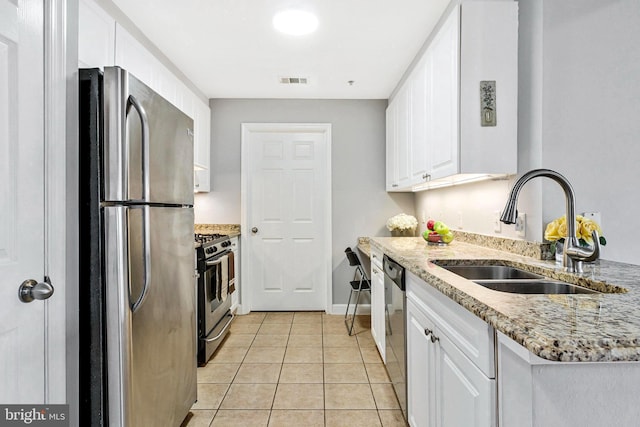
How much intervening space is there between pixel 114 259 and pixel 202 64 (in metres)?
2.27

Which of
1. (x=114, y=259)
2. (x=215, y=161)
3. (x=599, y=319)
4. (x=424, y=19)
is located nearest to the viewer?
(x=599, y=319)

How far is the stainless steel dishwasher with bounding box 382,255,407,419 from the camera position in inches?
72.1

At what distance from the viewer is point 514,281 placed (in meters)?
1.37

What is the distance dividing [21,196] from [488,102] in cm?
207

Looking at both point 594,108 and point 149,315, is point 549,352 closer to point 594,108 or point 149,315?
point 149,315

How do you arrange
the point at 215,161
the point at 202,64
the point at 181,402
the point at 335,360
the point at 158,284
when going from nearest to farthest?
the point at 158,284
the point at 181,402
the point at 335,360
the point at 202,64
the point at 215,161

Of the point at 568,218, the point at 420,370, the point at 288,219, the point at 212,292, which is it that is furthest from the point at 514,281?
the point at 288,219

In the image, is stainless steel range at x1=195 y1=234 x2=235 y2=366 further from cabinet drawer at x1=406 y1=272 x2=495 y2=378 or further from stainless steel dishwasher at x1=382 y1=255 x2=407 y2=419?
cabinet drawer at x1=406 y1=272 x2=495 y2=378

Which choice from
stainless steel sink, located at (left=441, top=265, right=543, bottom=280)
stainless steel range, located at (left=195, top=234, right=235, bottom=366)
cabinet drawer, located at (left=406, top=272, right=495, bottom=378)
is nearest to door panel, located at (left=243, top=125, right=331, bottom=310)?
stainless steel range, located at (left=195, top=234, right=235, bottom=366)

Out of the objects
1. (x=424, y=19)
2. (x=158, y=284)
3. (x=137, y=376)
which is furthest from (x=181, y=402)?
(x=424, y=19)

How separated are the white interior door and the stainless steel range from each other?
1.34m

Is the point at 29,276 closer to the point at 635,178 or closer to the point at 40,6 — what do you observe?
the point at 40,6

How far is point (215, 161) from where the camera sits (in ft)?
13.0

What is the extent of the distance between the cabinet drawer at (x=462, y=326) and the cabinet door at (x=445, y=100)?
2.64 ft
